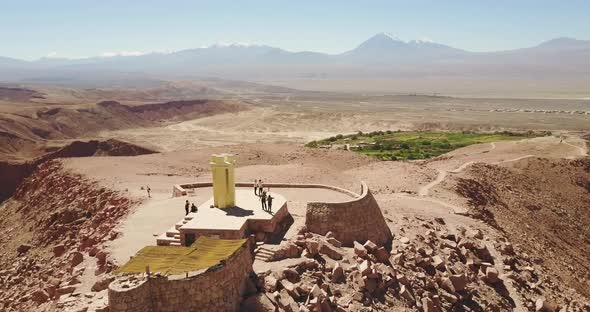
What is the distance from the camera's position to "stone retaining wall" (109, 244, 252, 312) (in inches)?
419

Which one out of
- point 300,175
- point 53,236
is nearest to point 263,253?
point 53,236

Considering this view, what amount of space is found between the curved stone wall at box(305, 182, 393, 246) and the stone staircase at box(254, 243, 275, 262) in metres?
2.03

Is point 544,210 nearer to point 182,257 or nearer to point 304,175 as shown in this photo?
point 304,175

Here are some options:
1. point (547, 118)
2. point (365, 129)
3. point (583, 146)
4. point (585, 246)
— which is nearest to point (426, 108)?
point (547, 118)

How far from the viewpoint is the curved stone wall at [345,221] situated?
16.0 meters

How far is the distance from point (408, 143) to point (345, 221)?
37.9 m

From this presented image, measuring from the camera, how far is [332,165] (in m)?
36.1

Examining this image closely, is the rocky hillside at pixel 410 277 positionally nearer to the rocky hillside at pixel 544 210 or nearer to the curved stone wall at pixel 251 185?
the rocky hillside at pixel 544 210

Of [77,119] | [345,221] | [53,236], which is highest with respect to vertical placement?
[345,221]

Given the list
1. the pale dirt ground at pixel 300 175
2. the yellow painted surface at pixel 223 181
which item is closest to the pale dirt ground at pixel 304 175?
the pale dirt ground at pixel 300 175

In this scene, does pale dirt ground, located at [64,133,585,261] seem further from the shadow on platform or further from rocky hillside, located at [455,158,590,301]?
rocky hillside, located at [455,158,590,301]

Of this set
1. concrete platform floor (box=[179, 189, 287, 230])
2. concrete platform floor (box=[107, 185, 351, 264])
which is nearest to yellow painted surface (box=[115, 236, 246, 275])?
concrete platform floor (box=[179, 189, 287, 230])

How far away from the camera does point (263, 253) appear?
46.6 ft

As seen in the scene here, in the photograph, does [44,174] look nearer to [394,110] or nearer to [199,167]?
[199,167]
